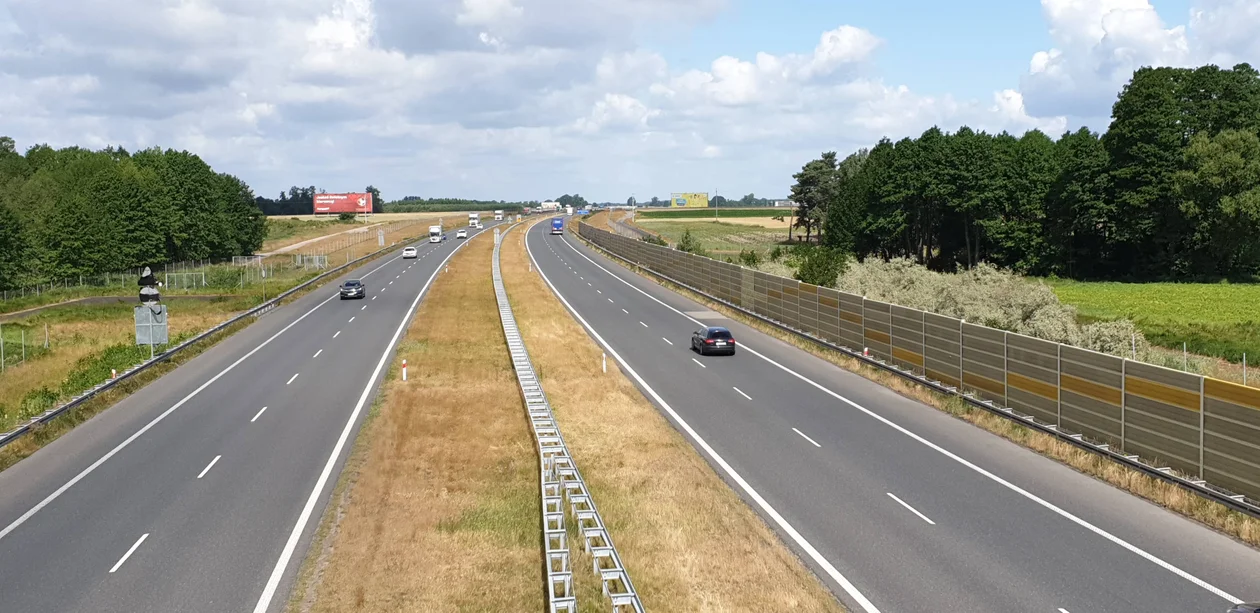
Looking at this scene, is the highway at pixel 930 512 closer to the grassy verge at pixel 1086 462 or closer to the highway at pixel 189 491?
the grassy verge at pixel 1086 462

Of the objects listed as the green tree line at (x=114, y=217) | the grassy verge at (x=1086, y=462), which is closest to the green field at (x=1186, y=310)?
the grassy verge at (x=1086, y=462)

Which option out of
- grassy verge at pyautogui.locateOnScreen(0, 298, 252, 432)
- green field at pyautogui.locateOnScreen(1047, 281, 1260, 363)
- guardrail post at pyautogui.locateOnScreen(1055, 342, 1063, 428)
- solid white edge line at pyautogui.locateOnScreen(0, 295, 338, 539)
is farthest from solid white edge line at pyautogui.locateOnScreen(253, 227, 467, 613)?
green field at pyautogui.locateOnScreen(1047, 281, 1260, 363)

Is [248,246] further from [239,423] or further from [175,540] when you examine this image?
[175,540]

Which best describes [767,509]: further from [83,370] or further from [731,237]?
[731,237]

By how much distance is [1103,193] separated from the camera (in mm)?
83688

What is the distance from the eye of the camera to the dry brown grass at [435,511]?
16.5 metres

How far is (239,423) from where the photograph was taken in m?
29.7

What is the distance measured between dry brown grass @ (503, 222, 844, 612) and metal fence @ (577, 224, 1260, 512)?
10.7 metres

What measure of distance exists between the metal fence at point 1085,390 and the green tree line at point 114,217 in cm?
8425

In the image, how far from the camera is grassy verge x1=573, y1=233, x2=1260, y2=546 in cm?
1905

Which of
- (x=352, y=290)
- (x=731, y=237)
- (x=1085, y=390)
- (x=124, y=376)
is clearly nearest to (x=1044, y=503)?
(x=1085, y=390)

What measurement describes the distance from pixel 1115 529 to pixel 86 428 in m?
30.6

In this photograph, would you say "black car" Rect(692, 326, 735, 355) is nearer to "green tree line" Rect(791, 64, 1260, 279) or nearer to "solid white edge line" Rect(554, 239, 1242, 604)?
"solid white edge line" Rect(554, 239, 1242, 604)

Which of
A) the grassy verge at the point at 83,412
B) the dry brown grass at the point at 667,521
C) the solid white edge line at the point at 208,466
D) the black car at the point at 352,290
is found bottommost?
the dry brown grass at the point at 667,521
